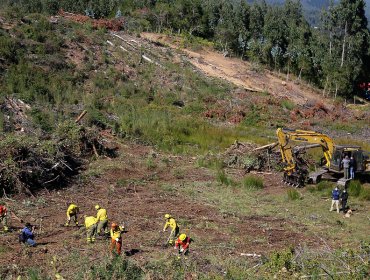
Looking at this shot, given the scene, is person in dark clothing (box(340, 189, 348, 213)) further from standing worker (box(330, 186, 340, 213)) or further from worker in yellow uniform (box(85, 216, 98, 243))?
worker in yellow uniform (box(85, 216, 98, 243))

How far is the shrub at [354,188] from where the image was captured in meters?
18.9

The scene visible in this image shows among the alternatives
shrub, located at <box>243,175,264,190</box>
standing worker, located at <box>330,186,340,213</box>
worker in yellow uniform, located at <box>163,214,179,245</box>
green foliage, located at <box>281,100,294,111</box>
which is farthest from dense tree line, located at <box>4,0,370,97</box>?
worker in yellow uniform, located at <box>163,214,179,245</box>

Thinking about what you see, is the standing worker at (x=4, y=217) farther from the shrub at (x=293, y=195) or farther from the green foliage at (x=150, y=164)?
the shrub at (x=293, y=195)

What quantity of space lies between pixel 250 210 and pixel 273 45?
4184 cm

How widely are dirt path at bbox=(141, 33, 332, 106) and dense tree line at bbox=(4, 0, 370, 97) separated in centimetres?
452

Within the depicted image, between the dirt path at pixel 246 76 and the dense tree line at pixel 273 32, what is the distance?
4.52 m

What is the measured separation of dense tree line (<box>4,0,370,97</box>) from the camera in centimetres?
4947

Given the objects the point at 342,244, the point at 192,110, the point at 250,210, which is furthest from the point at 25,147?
the point at 192,110

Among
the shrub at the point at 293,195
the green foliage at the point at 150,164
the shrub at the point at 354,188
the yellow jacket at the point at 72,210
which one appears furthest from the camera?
the green foliage at the point at 150,164

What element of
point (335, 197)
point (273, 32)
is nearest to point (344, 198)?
point (335, 197)

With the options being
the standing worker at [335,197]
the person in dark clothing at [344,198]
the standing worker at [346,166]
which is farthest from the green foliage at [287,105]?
the standing worker at [335,197]

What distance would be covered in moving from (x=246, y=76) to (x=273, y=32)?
42.7 ft

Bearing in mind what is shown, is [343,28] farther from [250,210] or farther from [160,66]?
[250,210]

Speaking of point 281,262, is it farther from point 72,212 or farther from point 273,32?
point 273,32
